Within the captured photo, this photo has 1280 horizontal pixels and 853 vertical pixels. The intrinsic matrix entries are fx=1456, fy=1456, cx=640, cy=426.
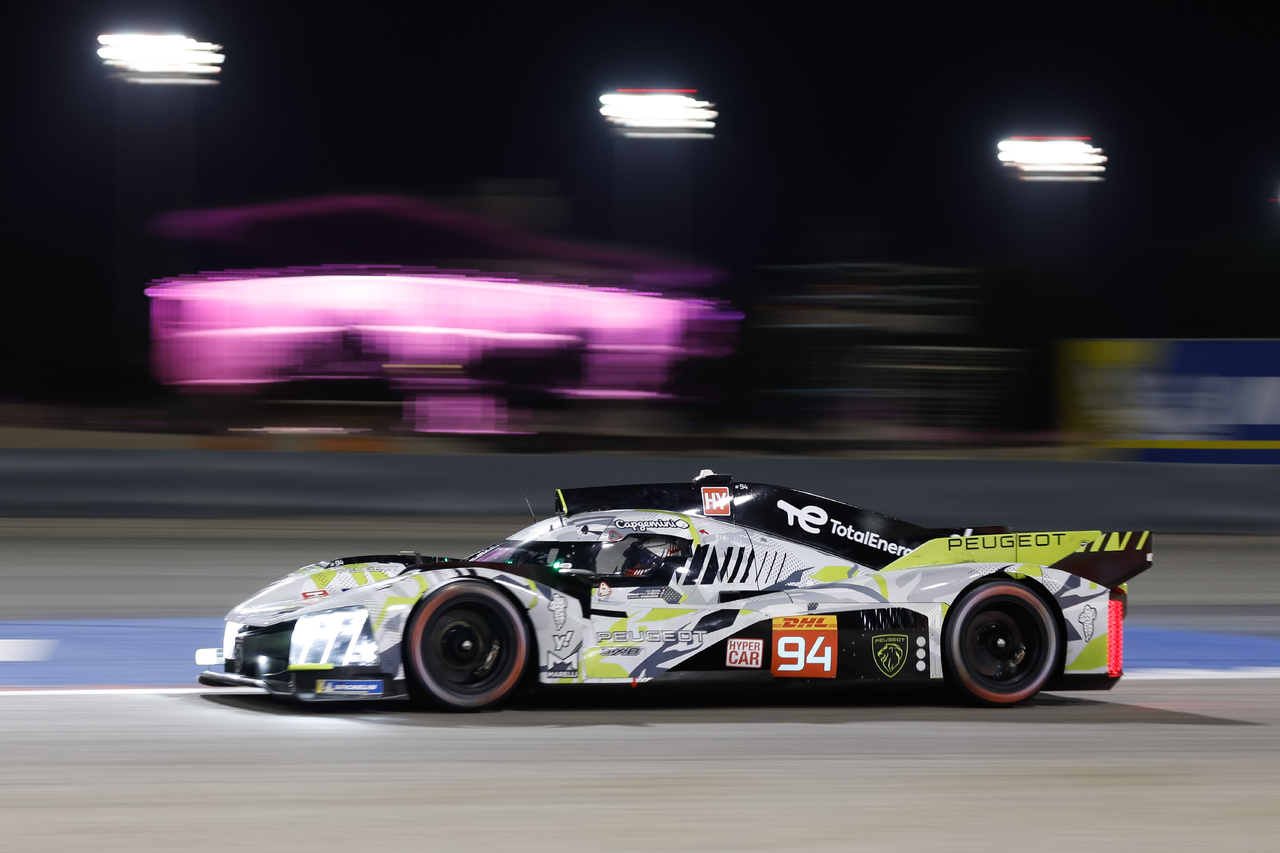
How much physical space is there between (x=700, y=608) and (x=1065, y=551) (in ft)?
5.80

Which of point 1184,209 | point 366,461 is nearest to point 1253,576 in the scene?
point 366,461

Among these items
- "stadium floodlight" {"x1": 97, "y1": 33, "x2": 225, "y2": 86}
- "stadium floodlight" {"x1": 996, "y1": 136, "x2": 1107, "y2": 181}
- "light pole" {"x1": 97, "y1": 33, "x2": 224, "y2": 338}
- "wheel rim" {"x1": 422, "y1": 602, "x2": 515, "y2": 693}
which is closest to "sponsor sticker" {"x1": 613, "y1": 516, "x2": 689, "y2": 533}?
"wheel rim" {"x1": 422, "y1": 602, "x2": 515, "y2": 693}

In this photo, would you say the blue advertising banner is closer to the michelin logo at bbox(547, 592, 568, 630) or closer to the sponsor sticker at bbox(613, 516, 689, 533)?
the sponsor sticker at bbox(613, 516, 689, 533)

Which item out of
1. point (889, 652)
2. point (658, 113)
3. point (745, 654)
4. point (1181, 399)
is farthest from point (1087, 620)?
point (658, 113)

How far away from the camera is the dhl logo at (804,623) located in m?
6.34

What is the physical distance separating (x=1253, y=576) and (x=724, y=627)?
25.2 feet

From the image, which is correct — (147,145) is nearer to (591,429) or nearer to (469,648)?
(591,429)

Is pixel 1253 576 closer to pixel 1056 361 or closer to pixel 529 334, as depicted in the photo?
pixel 1056 361

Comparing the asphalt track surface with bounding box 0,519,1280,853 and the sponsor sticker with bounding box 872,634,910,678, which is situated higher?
the sponsor sticker with bounding box 872,634,910,678

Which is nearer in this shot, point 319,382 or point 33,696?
point 33,696

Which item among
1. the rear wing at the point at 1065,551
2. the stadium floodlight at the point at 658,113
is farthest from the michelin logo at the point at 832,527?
the stadium floodlight at the point at 658,113

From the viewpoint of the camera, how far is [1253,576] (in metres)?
12.3

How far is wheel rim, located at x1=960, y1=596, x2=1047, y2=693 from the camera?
661cm

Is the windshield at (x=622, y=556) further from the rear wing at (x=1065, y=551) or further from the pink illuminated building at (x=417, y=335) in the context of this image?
the pink illuminated building at (x=417, y=335)
